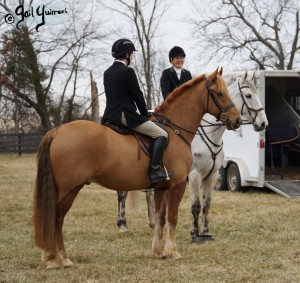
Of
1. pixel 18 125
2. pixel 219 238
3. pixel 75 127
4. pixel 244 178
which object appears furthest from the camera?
pixel 18 125

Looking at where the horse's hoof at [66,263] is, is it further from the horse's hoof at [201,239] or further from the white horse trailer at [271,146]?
the white horse trailer at [271,146]

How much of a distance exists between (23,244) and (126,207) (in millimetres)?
1641

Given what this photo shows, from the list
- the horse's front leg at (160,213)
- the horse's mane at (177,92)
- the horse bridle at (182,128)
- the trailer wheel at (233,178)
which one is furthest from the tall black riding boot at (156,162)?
the trailer wheel at (233,178)

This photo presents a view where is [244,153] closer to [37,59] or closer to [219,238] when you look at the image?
[219,238]

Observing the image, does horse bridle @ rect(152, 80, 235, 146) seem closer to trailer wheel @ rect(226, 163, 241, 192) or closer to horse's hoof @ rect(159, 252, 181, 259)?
horse's hoof @ rect(159, 252, 181, 259)

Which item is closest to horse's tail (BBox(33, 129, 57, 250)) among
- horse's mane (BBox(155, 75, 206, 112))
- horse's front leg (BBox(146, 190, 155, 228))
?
horse's mane (BBox(155, 75, 206, 112))

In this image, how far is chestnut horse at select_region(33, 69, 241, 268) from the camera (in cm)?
578

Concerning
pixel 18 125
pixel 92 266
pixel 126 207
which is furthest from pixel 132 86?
pixel 18 125

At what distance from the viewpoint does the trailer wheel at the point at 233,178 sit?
44.2ft

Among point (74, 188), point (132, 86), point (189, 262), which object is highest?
point (132, 86)

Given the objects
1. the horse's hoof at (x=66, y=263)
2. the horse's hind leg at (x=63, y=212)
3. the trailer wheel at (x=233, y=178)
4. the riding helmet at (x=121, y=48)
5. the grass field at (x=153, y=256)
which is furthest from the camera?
the trailer wheel at (x=233, y=178)

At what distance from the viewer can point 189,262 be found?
20.9ft

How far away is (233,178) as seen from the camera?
1398cm

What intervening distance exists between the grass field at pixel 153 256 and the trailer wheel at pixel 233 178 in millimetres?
1250
